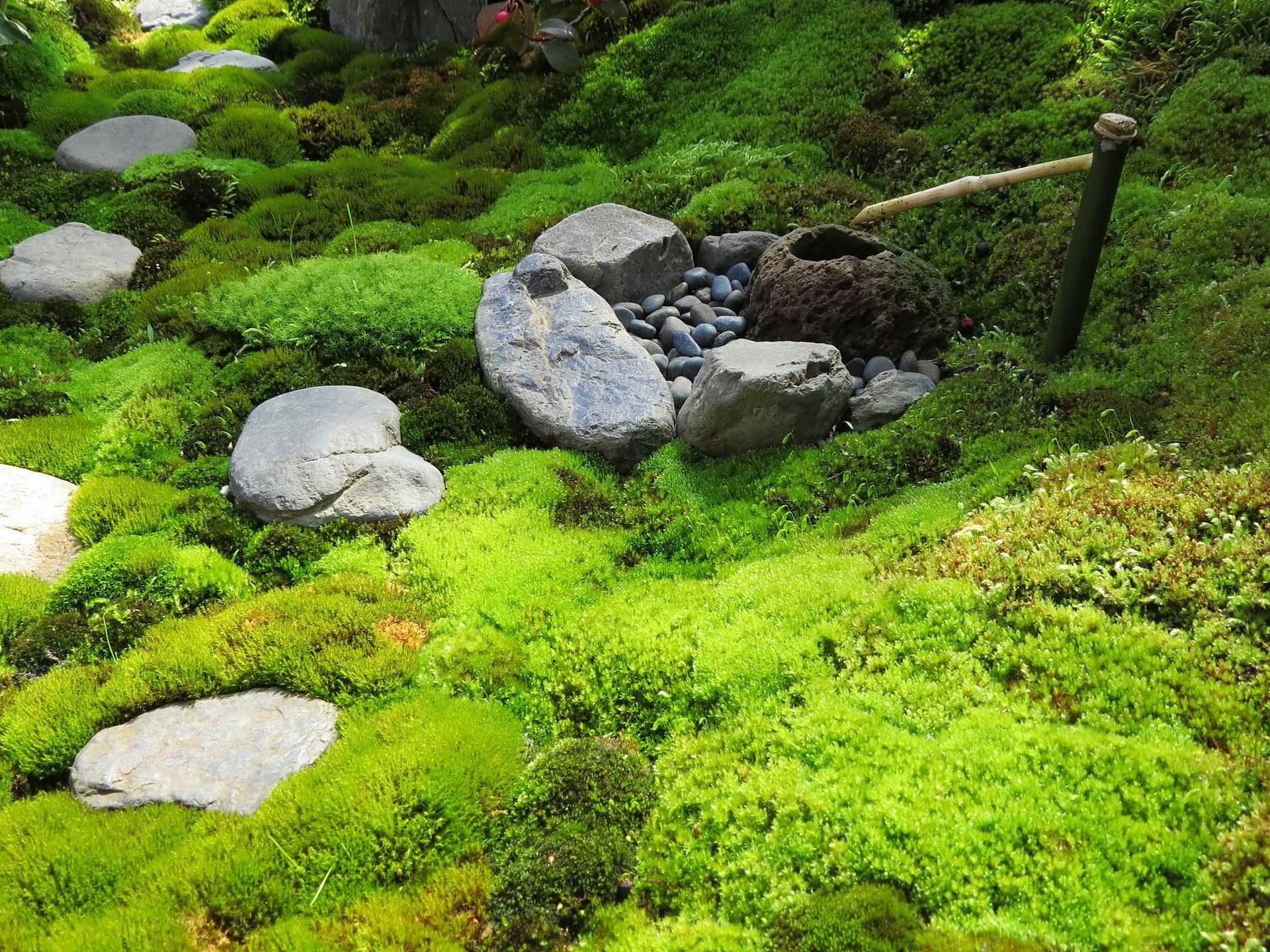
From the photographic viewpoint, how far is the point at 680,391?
26.7 feet

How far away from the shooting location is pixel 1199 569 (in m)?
4.62

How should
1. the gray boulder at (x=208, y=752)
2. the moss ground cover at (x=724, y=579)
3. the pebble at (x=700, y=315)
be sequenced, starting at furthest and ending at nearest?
the pebble at (x=700, y=315)
the gray boulder at (x=208, y=752)
the moss ground cover at (x=724, y=579)

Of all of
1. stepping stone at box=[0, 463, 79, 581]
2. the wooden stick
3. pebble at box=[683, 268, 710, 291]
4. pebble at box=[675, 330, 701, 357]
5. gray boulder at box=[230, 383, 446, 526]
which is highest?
the wooden stick

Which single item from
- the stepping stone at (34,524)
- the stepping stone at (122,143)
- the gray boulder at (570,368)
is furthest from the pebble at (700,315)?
the stepping stone at (122,143)

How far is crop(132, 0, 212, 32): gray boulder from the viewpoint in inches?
833

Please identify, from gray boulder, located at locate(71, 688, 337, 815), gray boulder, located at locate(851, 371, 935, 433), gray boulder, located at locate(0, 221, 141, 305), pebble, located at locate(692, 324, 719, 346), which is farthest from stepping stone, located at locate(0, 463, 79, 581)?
gray boulder, located at locate(851, 371, 935, 433)

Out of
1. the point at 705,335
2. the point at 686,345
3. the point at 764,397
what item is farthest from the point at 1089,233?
the point at 686,345

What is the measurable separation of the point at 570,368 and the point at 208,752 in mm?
4467

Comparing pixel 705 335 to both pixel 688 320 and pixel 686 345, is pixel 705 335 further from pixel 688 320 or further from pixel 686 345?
pixel 688 320

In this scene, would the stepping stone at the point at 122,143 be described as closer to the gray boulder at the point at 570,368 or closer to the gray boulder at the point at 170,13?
the gray boulder at the point at 570,368

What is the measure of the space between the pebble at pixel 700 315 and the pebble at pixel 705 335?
11.1 inches

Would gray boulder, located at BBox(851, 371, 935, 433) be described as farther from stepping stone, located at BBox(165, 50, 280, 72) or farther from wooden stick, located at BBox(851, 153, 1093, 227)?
stepping stone, located at BBox(165, 50, 280, 72)

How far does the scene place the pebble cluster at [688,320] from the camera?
8461 millimetres

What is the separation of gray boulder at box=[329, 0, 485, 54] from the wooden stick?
10.8 metres
